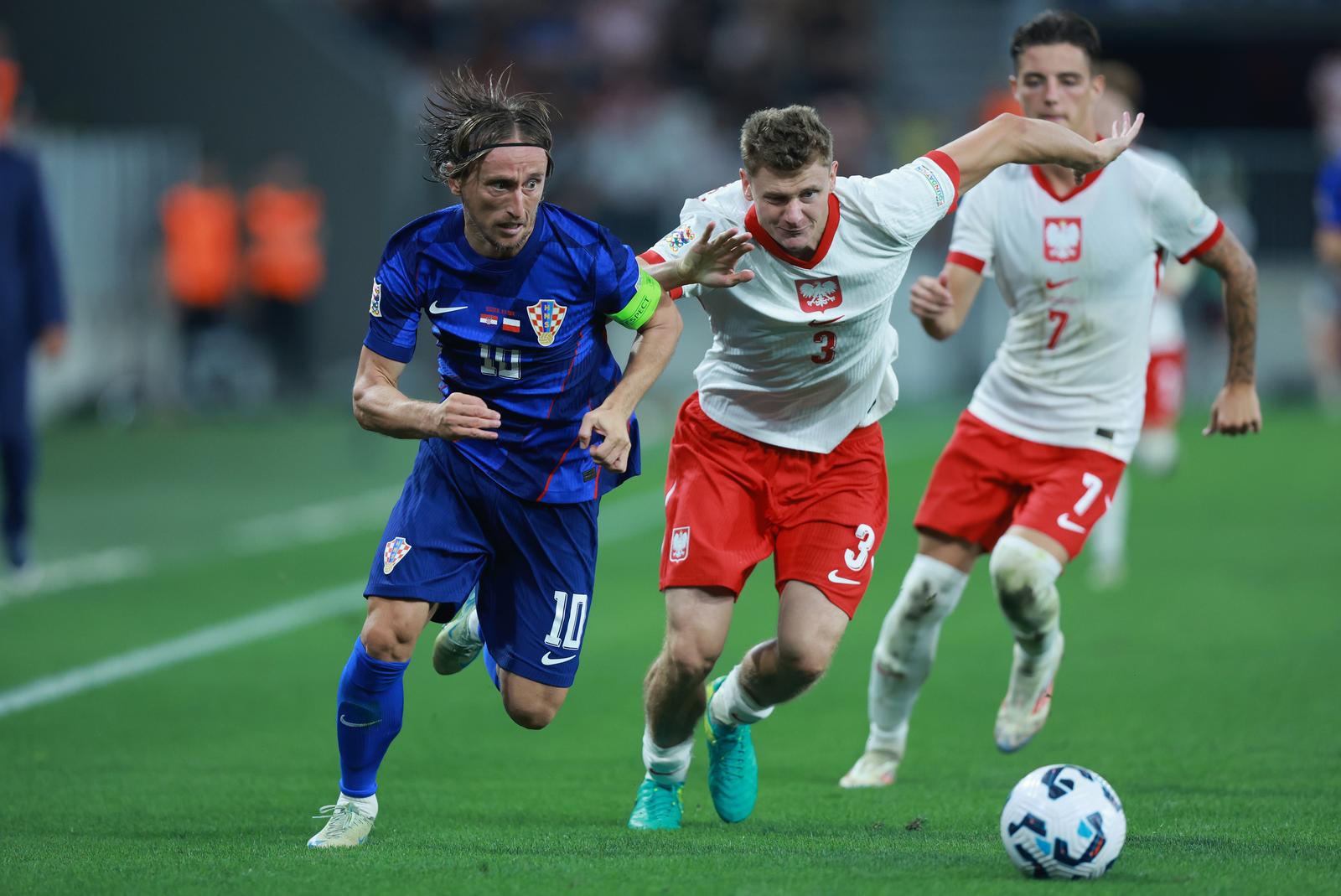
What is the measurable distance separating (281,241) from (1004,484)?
17157mm

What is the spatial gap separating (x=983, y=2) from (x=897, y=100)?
2.09m

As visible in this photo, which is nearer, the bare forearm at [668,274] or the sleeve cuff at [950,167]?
the bare forearm at [668,274]

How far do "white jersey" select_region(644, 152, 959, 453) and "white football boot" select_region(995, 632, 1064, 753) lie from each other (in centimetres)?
118

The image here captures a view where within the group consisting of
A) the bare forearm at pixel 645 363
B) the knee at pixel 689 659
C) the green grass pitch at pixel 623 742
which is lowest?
the green grass pitch at pixel 623 742

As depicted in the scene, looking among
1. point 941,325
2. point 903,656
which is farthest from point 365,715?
point 941,325

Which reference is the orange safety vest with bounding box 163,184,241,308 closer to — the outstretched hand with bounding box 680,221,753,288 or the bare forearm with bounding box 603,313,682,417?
the bare forearm with bounding box 603,313,682,417

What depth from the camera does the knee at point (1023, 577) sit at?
21.3ft

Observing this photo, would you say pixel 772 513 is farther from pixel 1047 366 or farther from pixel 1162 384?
pixel 1162 384

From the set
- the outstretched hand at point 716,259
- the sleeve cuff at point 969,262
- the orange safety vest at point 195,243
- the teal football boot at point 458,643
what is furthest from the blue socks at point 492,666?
the orange safety vest at point 195,243

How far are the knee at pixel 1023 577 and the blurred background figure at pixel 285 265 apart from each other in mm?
17488

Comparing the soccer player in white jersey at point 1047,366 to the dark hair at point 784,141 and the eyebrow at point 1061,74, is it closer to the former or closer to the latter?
the eyebrow at point 1061,74

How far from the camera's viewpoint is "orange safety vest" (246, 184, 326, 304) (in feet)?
75.0

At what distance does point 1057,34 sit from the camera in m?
6.77

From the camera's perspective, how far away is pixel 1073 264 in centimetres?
686
